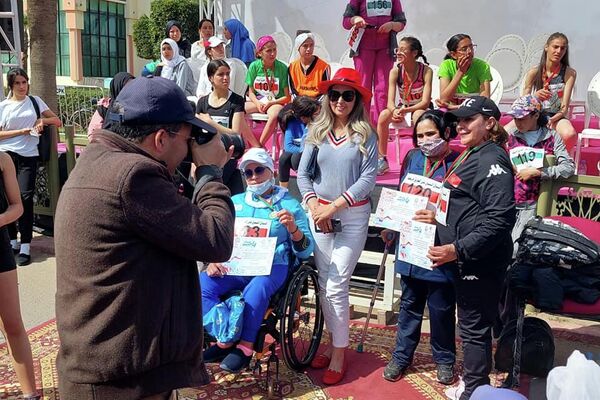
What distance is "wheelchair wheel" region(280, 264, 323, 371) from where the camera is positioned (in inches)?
148

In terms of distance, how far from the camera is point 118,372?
1.82 metres

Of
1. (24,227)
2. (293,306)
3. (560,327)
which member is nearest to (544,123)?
(560,327)

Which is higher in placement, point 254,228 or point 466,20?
point 466,20

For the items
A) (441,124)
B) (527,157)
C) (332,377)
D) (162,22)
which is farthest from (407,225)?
(162,22)

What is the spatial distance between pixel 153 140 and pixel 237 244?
209cm

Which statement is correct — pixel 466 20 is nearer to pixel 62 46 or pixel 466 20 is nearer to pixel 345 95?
pixel 345 95

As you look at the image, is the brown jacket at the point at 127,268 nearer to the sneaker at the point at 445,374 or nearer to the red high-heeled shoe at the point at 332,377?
the red high-heeled shoe at the point at 332,377

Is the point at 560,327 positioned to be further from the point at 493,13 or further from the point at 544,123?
the point at 493,13

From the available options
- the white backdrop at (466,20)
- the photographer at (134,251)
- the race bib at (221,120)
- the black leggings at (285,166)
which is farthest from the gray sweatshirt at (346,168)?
the white backdrop at (466,20)

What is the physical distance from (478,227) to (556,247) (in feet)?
2.29

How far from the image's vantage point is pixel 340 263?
395cm

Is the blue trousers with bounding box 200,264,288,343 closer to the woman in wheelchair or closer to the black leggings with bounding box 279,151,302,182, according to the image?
the woman in wheelchair

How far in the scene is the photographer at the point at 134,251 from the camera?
1726 millimetres

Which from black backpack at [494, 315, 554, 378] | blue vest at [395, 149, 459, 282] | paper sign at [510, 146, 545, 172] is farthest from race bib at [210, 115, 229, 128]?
black backpack at [494, 315, 554, 378]
